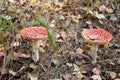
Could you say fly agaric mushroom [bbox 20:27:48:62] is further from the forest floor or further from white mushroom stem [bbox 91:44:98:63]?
white mushroom stem [bbox 91:44:98:63]

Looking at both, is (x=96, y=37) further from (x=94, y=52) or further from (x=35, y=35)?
(x=35, y=35)

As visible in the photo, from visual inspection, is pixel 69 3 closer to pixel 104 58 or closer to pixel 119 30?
pixel 119 30

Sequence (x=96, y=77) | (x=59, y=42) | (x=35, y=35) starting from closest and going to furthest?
(x=35, y=35), (x=96, y=77), (x=59, y=42)

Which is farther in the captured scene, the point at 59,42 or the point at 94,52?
the point at 59,42

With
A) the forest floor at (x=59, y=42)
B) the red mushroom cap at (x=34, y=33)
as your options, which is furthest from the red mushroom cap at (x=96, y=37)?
the red mushroom cap at (x=34, y=33)

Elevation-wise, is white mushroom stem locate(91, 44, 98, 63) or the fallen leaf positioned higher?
white mushroom stem locate(91, 44, 98, 63)

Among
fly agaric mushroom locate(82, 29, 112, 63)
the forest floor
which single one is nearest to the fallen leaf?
the forest floor

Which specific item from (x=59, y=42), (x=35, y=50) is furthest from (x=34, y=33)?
(x=59, y=42)
